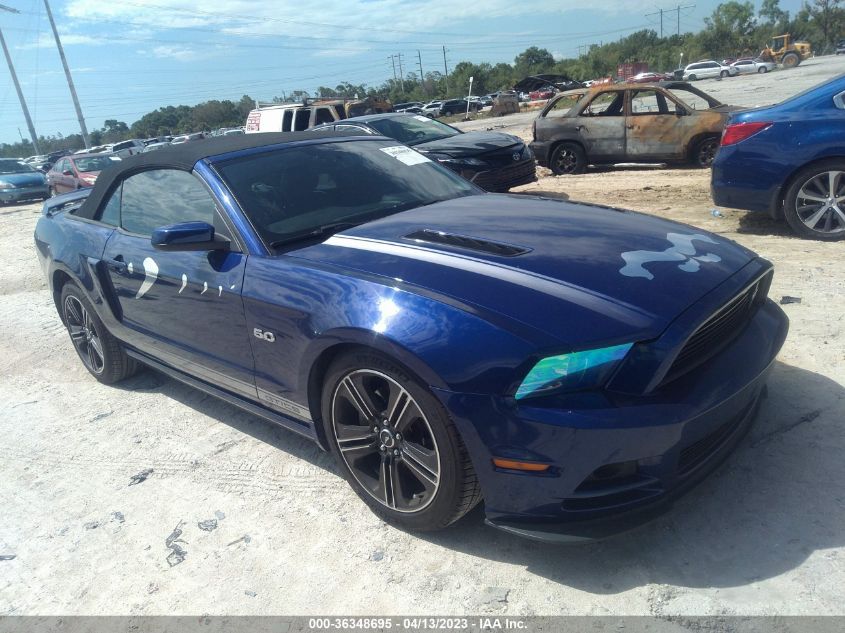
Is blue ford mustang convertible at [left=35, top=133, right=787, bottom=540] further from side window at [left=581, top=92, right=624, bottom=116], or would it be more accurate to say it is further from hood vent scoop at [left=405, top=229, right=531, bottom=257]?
side window at [left=581, top=92, right=624, bottom=116]

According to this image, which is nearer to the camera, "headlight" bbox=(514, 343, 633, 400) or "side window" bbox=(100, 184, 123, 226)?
"headlight" bbox=(514, 343, 633, 400)

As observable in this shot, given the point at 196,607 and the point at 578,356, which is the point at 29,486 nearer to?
the point at 196,607

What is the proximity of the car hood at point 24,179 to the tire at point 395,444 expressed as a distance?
69.0ft

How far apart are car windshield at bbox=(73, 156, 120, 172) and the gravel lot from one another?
48.0 feet

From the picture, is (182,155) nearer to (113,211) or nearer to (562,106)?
(113,211)

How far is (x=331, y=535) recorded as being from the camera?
9.17 feet

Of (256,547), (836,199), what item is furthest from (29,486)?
(836,199)

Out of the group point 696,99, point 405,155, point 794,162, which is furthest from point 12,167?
point 794,162

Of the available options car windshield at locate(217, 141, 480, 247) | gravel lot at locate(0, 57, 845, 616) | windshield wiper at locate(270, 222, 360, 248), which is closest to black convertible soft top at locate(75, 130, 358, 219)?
car windshield at locate(217, 141, 480, 247)

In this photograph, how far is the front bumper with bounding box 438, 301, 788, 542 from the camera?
2.15 metres

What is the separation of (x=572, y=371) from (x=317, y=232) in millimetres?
1544

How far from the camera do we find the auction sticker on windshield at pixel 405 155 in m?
4.04

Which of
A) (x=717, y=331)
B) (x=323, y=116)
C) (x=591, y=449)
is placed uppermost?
(x=323, y=116)

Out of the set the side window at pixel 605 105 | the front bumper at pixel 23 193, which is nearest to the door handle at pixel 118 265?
Result: the side window at pixel 605 105
